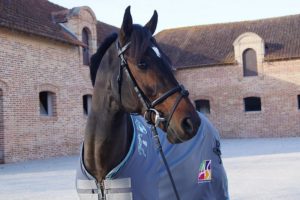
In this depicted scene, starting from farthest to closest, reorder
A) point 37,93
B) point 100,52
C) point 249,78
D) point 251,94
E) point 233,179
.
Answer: point 249,78, point 251,94, point 37,93, point 233,179, point 100,52

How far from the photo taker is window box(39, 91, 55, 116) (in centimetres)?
1839

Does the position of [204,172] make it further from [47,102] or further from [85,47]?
[85,47]

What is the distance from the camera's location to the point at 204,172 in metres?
4.59

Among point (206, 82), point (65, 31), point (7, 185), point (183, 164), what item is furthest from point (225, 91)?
point (183, 164)

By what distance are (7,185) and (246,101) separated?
2070cm

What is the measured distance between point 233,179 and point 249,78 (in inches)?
756

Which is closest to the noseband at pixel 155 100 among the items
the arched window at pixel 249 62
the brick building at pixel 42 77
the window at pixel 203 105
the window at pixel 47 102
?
the brick building at pixel 42 77

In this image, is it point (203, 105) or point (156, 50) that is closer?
point (156, 50)

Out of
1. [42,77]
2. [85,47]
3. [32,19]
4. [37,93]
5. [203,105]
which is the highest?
[32,19]

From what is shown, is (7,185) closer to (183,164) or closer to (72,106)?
(183,164)

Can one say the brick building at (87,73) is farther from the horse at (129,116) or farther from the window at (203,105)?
the horse at (129,116)

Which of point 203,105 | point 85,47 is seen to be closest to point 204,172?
point 85,47

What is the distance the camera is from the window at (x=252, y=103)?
92.9 feet

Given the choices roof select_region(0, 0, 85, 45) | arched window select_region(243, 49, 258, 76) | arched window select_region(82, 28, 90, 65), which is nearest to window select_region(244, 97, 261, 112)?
arched window select_region(243, 49, 258, 76)
